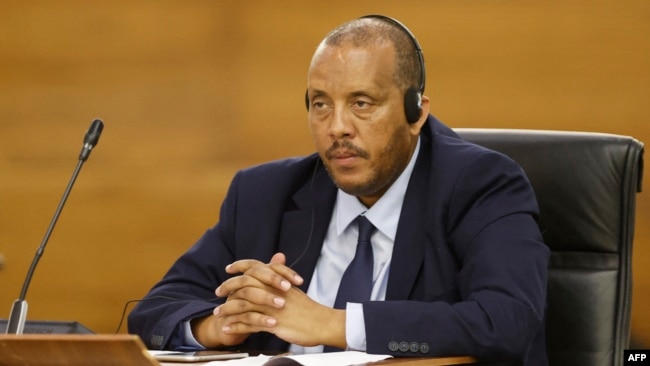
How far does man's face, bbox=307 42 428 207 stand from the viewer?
209cm

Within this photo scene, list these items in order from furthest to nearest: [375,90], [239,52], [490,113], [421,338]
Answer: [239,52] → [490,113] → [375,90] → [421,338]

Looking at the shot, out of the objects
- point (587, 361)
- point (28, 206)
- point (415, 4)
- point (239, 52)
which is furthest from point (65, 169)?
point (587, 361)

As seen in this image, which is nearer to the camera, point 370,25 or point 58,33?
point 370,25

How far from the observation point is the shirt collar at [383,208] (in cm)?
215

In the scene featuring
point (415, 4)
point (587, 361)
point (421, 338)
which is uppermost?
point (415, 4)

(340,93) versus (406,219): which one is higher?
(340,93)

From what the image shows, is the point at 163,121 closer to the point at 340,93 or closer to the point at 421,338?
the point at 340,93

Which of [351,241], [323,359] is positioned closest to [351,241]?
[351,241]

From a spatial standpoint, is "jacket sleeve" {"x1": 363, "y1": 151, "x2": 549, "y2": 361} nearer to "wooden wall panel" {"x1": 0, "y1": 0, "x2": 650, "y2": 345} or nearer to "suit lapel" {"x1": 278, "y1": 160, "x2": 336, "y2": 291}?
"suit lapel" {"x1": 278, "y1": 160, "x2": 336, "y2": 291}

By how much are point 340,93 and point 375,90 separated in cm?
7

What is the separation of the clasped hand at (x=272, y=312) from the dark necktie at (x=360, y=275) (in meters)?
0.17

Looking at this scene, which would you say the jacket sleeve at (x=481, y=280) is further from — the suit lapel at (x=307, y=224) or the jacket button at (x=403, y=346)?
the suit lapel at (x=307, y=224)

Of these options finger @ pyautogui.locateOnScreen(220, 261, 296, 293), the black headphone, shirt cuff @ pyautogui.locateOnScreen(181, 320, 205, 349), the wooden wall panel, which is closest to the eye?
the black headphone

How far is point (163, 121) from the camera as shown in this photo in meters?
3.57
